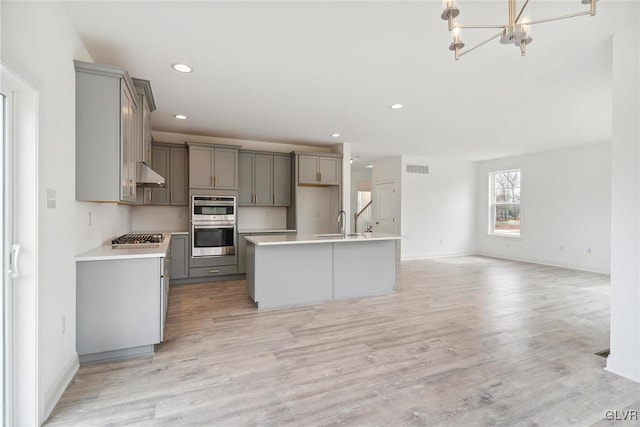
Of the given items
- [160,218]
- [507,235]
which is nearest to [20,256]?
[160,218]

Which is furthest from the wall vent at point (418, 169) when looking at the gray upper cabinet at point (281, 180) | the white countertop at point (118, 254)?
the white countertop at point (118, 254)

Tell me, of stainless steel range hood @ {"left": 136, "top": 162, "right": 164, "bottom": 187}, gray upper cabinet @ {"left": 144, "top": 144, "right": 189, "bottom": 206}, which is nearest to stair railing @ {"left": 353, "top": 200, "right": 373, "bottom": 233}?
gray upper cabinet @ {"left": 144, "top": 144, "right": 189, "bottom": 206}

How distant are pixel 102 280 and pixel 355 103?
3.32m

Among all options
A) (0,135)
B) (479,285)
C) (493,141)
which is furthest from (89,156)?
(493,141)

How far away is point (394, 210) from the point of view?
8211mm

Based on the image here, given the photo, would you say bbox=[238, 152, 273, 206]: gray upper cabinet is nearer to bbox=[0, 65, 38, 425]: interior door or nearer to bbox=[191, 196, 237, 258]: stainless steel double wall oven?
bbox=[191, 196, 237, 258]: stainless steel double wall oven

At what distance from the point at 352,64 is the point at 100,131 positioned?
7.35ft

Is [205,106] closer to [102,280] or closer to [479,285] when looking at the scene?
[102,280]

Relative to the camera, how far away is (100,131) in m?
2.53

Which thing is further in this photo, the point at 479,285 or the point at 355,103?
the point at 479,285

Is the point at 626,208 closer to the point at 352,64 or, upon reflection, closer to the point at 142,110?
the point at 352,64

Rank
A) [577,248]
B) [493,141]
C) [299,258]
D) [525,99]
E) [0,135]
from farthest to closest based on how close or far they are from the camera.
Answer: [577,248] < [493,141] < [299,258] < [525,99] < [0,135]

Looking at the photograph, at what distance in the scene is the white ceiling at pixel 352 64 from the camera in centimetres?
→ 221

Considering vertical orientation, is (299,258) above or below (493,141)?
below
